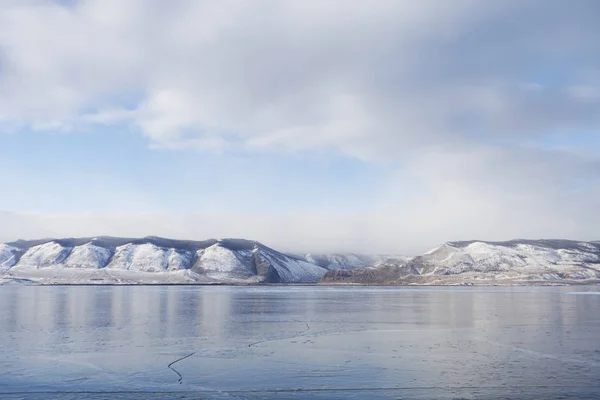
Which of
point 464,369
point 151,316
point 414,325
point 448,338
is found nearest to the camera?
point 464,369

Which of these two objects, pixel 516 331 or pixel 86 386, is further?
pixel 516 331

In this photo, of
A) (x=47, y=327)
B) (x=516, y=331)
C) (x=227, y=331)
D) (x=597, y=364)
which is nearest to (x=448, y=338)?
(x=516, y=331)

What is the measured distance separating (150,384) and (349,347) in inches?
450

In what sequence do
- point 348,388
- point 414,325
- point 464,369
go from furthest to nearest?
point 414,325 < point 464,369 < point 348,388

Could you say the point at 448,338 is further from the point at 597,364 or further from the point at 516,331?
the point at 597,364

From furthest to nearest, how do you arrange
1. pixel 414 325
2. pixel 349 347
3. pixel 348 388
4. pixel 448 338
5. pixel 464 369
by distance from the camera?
pixel 414 325 → pixel 448 338 → pixel 349 347 → pixel 464 369 → pixel 348 388

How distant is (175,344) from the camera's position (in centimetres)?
2856

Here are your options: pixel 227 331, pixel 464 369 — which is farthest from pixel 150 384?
pixel 227 331

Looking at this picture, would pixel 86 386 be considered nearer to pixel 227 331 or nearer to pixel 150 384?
pixel 150 384

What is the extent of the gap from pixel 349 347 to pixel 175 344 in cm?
883

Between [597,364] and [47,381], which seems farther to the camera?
[597,364]

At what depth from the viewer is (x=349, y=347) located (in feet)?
90.4

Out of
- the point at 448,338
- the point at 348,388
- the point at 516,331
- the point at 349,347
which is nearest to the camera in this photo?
the point at 348,388

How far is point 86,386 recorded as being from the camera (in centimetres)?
1858
